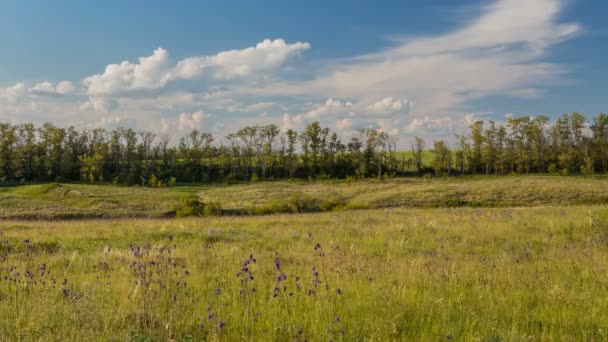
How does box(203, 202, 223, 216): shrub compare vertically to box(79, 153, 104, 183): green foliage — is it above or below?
below

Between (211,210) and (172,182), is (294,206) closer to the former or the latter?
(211,210)

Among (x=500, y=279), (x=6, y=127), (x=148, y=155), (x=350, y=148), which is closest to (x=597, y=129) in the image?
(x=350, y=148)

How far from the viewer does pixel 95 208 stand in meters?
46.9

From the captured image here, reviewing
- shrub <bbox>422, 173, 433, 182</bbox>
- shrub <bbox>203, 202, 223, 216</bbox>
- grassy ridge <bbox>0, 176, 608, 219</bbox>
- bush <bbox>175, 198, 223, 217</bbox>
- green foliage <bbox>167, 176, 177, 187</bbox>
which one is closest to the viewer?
shrub <bbox>203, 202, 223, 216</bbox>

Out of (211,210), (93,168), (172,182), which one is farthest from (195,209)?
(93,168)

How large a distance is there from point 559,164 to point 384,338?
410ft

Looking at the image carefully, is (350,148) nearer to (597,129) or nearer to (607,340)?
(597,129)

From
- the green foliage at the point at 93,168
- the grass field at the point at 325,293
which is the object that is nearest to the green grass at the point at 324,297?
the grass field at the point at 325,293

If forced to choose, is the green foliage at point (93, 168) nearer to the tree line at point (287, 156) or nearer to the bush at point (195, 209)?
the tree line at point (287, 156)

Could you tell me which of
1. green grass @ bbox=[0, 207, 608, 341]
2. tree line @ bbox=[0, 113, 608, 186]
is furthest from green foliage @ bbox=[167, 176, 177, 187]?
green grass @ bbox=[0, 207, 608, 341]

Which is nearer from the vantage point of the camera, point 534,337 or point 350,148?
point 534,337

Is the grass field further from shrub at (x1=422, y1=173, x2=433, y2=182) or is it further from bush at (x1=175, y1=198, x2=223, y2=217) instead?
shrub at (x1=422, y1=173, x2=433, y2=182)

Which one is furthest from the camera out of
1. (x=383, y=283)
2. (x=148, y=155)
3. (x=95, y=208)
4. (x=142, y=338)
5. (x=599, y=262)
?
(x=148, y=155)

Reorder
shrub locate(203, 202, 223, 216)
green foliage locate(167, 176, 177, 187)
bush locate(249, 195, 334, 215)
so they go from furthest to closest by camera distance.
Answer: green foliage locate(167, 176, 177, 187)
bush locate(249, 195, 334, 215)
shrub locate(203, 202, 223, 216)
